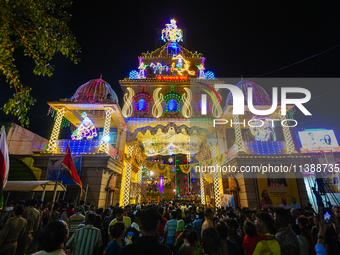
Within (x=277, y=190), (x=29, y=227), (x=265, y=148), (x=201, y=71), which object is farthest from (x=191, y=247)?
(x=201, y=71)

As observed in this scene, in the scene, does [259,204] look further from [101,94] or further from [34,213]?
[101,94]

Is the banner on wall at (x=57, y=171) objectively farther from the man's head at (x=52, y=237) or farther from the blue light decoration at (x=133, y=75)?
the blue light decoration at (x=133, y=75)

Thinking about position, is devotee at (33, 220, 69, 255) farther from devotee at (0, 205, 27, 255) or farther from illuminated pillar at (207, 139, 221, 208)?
illuminated pillar at (207, 139, 221, 208)

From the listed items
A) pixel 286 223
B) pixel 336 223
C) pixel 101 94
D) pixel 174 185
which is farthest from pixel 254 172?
pixel 174 185

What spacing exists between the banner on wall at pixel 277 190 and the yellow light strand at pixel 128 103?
1353cm

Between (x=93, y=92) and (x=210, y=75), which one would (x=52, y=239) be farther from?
(x=210, y=75)

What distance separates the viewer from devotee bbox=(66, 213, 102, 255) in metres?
3.55

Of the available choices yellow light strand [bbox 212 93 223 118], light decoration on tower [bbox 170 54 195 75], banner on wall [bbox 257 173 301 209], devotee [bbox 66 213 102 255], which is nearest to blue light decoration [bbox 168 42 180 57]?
light decoration on tower [bbox 170 54 195 75]

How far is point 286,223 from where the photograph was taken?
3195 millimetres

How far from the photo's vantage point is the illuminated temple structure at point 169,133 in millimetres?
12523

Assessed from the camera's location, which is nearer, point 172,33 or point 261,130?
point 261,130

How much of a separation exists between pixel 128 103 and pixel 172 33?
42.6ft

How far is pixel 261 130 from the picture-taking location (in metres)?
16.1

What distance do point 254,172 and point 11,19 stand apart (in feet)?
49.7
